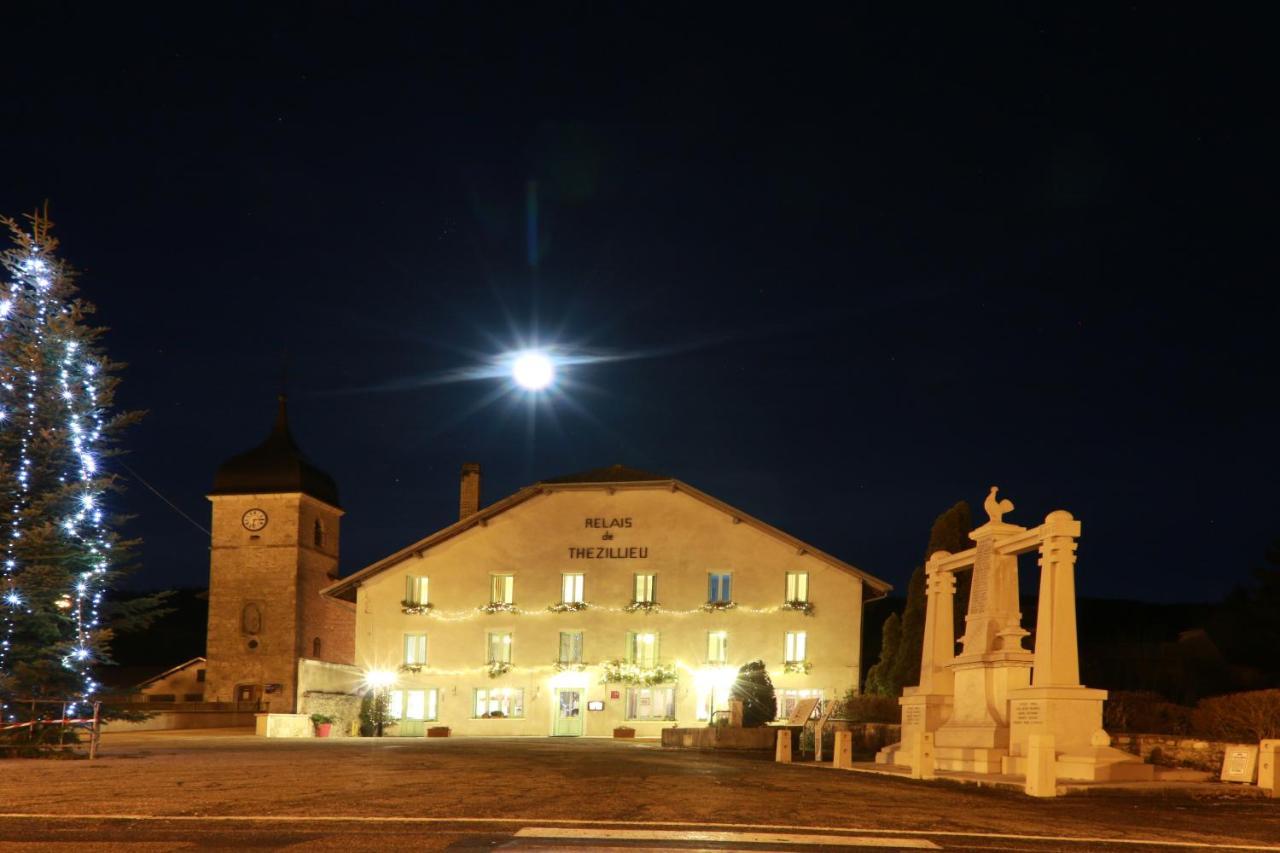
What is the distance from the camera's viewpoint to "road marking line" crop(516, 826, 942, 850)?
10133mm

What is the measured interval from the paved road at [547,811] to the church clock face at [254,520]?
42.9 metres

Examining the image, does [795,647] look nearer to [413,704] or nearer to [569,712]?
[569,712]

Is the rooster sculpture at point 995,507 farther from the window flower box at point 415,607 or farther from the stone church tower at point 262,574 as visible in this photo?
the stone church tower at point 262,574

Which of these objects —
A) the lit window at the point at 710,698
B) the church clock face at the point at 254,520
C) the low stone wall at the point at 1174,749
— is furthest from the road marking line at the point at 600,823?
the church clock face at the point at 254,520

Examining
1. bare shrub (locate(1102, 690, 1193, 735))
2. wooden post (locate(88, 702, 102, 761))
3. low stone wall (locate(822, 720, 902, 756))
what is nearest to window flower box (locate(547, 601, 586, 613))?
low stone wall (locate(822, 720, 902, 756))

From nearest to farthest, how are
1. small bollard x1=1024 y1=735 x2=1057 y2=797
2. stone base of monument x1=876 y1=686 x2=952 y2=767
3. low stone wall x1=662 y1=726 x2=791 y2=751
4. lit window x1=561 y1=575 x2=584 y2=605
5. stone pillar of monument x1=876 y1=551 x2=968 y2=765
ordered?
small bollard x1=1024 y1=735 x2=1057 y2=797, stone base of monument x1=876 y1=686 x2=952 y2=767, stone pillar of monument x1=876 y1=551 x2=968 y2=765, low stone wall x1=662 y1=726 x2=791 y2=751, lit window x1=561 y1=575 x2=584 y2=605

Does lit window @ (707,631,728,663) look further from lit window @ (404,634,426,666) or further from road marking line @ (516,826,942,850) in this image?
road marking line @ (516,826,942,850)

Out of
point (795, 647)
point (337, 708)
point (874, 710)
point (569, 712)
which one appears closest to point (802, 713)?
point (874, 710)

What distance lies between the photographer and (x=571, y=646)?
4378cm

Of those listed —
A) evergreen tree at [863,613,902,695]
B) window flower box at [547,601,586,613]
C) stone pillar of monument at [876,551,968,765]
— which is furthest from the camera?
window flower box at [547,601,586,613]

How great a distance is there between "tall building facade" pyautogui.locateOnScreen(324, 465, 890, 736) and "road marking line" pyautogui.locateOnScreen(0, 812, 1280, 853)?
99.4 ft

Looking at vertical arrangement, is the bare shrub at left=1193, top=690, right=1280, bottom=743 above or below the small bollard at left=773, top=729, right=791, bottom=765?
above

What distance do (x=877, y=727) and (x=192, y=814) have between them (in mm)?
19681

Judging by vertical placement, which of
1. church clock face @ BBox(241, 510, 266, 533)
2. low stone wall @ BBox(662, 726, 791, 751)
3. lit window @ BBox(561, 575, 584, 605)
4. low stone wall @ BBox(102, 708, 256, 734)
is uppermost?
church clock face @ BBox(241, 510, 266, 533)
